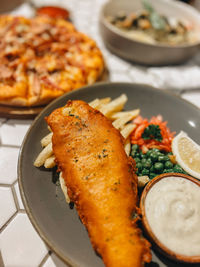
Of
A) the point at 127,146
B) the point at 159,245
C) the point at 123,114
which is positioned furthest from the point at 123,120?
the point at 159,245

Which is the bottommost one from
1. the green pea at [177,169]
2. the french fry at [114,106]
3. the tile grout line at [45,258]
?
the tile grout line at [45,258]

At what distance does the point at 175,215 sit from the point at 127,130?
1113 mm

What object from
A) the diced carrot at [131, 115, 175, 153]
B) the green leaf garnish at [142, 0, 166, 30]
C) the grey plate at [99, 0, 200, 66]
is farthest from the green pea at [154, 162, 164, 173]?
the green leaf garnish at [142, 0, 166, 30]

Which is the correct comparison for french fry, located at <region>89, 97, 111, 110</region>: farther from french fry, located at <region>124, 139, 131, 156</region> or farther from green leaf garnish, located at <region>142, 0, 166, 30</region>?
green leaf garnish, located at <region>142, 0, 166, 30</region>

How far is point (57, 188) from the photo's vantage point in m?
2.40

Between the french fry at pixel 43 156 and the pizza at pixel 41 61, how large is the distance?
88 centimetres

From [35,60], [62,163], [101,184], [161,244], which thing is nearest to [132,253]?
[161,244]

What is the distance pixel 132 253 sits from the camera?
1.75 m

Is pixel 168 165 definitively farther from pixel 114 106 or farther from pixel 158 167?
pixel 114 106

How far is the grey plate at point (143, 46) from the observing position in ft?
12.7

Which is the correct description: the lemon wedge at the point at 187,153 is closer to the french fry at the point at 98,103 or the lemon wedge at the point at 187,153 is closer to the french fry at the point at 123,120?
the french fry at the point at 123,120

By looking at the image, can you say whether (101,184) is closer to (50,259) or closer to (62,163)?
(62,163)

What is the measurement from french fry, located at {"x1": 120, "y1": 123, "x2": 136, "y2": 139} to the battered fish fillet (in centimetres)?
39

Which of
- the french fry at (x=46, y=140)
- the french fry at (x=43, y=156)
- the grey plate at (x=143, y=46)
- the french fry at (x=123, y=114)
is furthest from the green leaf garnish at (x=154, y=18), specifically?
the french fry at (x=43, y=156)
